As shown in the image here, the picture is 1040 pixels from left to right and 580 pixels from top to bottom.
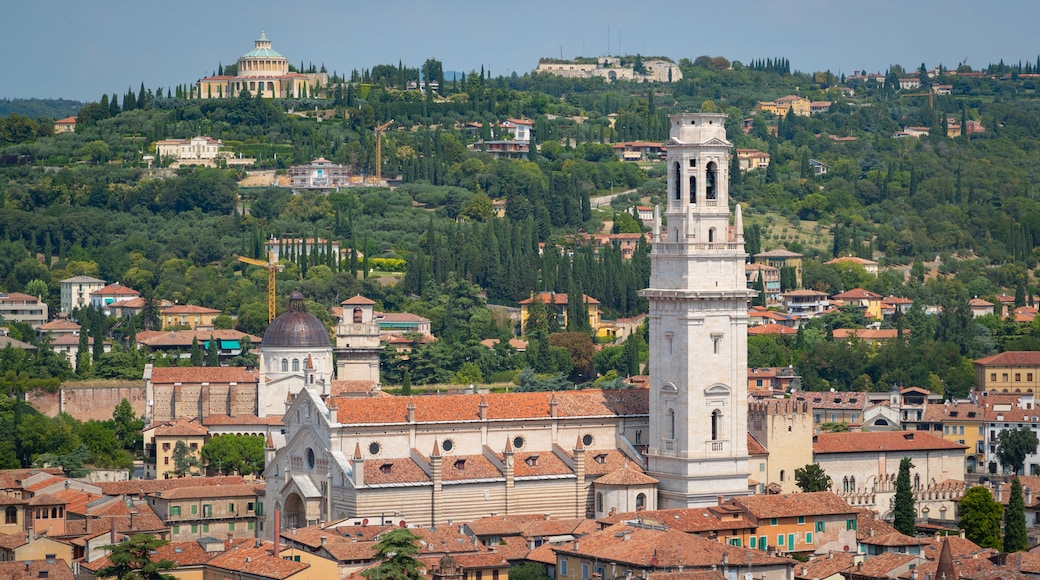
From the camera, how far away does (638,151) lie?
160750 mm

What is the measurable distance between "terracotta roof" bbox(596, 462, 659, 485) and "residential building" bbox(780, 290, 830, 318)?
62.6 m

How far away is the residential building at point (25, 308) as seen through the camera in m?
118

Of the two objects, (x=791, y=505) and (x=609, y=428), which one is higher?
(x=609, y=428)

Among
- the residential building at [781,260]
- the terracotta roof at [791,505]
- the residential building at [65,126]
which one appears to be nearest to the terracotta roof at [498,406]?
the terracotta roof at [791,505]

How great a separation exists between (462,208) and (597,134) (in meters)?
32.7

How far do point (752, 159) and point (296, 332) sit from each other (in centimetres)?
8564

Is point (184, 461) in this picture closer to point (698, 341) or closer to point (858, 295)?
point (698, 341)

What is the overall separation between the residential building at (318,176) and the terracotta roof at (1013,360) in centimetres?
5601

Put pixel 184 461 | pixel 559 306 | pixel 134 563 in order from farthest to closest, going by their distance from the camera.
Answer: pixel 559 306
pixel 184 461
pixel 134 563

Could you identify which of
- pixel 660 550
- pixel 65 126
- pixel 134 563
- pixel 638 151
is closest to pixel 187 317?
pixel 65 126

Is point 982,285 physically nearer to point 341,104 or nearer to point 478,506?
point 341,104

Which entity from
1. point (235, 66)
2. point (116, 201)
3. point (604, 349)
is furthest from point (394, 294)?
point (235, 66)

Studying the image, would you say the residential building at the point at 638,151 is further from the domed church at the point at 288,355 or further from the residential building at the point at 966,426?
the domed church at the point at 288,355

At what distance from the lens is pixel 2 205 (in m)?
134
